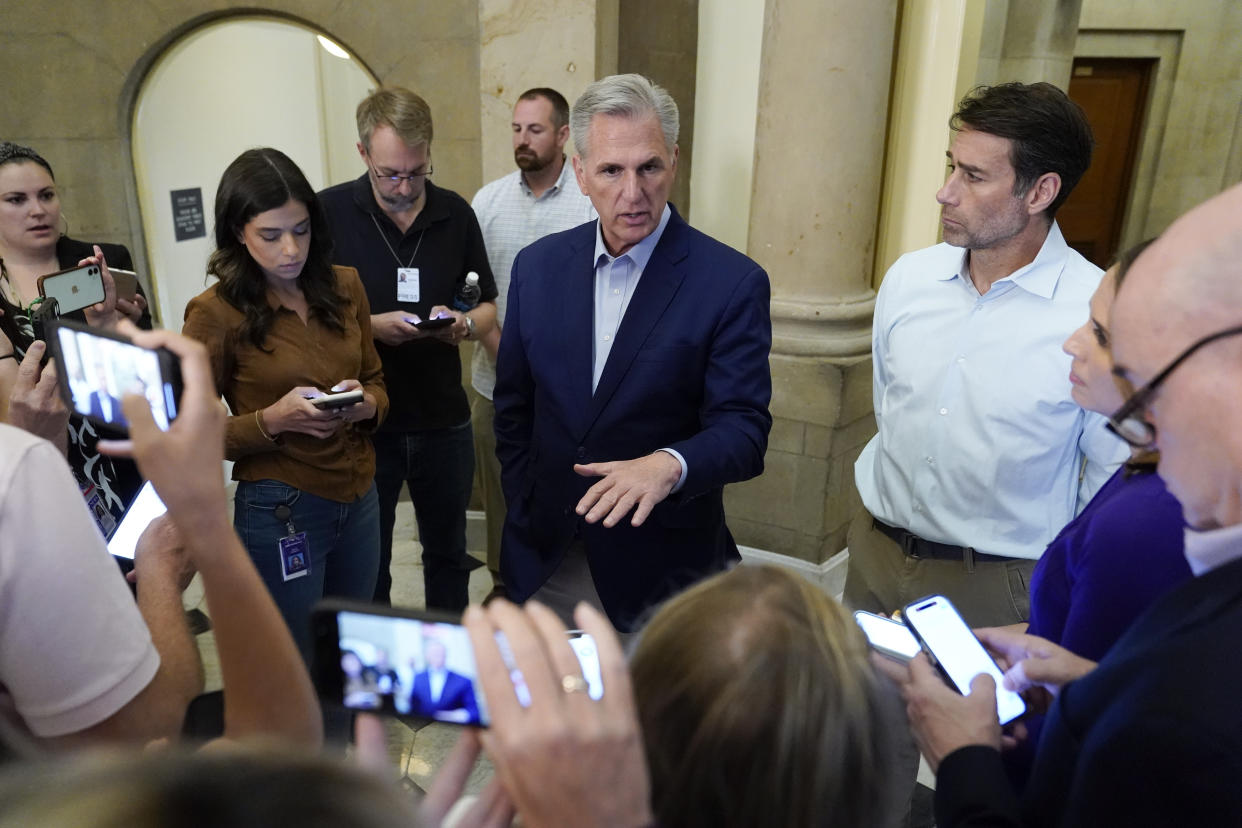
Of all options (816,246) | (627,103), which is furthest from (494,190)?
(627,103)

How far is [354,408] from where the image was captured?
7.53 feet

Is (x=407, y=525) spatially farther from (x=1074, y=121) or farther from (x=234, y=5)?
(x=1074, y=121)

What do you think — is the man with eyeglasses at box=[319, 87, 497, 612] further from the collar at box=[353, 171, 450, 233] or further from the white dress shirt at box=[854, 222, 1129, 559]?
the white dress shirt at box=[854, 222, 1129, 559]

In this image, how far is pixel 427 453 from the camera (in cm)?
316

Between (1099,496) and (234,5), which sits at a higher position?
(234,5)

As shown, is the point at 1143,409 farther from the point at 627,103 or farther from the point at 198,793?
the point at 627,103

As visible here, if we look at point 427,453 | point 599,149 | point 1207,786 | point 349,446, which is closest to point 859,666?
point 1207,786

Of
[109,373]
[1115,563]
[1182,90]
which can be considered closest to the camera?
[109,373]

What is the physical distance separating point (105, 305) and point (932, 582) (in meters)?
2.40

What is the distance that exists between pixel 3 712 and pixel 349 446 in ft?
4.79

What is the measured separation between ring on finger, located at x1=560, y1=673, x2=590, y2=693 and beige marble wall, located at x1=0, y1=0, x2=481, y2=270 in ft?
12.3

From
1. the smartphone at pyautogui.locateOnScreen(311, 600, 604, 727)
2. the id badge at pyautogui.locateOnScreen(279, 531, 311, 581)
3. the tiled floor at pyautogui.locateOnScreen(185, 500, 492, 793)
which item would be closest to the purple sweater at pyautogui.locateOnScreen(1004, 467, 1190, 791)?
the smartphone at pyautogui.locateOnScreen(311, 600, 604, 727)

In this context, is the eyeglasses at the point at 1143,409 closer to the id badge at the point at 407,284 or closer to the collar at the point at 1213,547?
the collar at the point at 1213,547

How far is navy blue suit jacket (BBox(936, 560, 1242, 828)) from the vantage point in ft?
2.95
